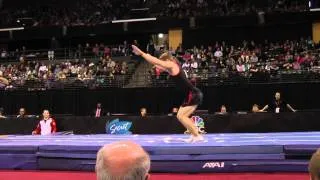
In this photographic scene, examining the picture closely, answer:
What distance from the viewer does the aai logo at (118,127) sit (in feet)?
49.4

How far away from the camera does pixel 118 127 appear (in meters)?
15.2

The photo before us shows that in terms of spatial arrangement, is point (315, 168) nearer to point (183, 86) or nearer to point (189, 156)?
point (189, 156)

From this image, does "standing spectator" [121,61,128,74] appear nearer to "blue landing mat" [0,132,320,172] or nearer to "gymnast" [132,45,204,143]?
"gymnast" [132,45,204,143]

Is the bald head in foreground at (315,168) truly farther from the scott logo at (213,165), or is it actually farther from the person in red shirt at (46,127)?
the person in red shirt at (46,127)

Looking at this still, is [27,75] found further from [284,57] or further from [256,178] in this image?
[256,178]

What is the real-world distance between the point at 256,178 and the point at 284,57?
13.8 meters

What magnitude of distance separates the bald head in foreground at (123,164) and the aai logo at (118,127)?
1270cm

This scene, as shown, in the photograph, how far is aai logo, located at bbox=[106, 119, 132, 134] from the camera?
49.4 feet

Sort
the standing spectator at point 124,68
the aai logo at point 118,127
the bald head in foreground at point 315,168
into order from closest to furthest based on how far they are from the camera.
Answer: the bald head in foreground at point 315,168
the aai logo at point 118,127
the standing spectator at point 124,68

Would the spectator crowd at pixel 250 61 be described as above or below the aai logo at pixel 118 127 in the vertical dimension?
above

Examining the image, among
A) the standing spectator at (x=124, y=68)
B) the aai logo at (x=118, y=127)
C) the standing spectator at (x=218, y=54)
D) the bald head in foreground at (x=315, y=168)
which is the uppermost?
the standing spectator at (x=218, y=54)

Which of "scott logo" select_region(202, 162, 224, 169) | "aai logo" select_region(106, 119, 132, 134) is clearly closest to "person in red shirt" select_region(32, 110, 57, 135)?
"aai logo" select_region(106, 119, 132, 134)

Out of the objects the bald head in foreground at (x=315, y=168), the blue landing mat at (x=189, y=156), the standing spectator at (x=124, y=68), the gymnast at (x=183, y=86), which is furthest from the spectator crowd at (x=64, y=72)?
the bald head in foreground at (x=315, y=168)

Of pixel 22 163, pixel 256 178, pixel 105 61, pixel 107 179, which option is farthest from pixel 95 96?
pixel 107 179
